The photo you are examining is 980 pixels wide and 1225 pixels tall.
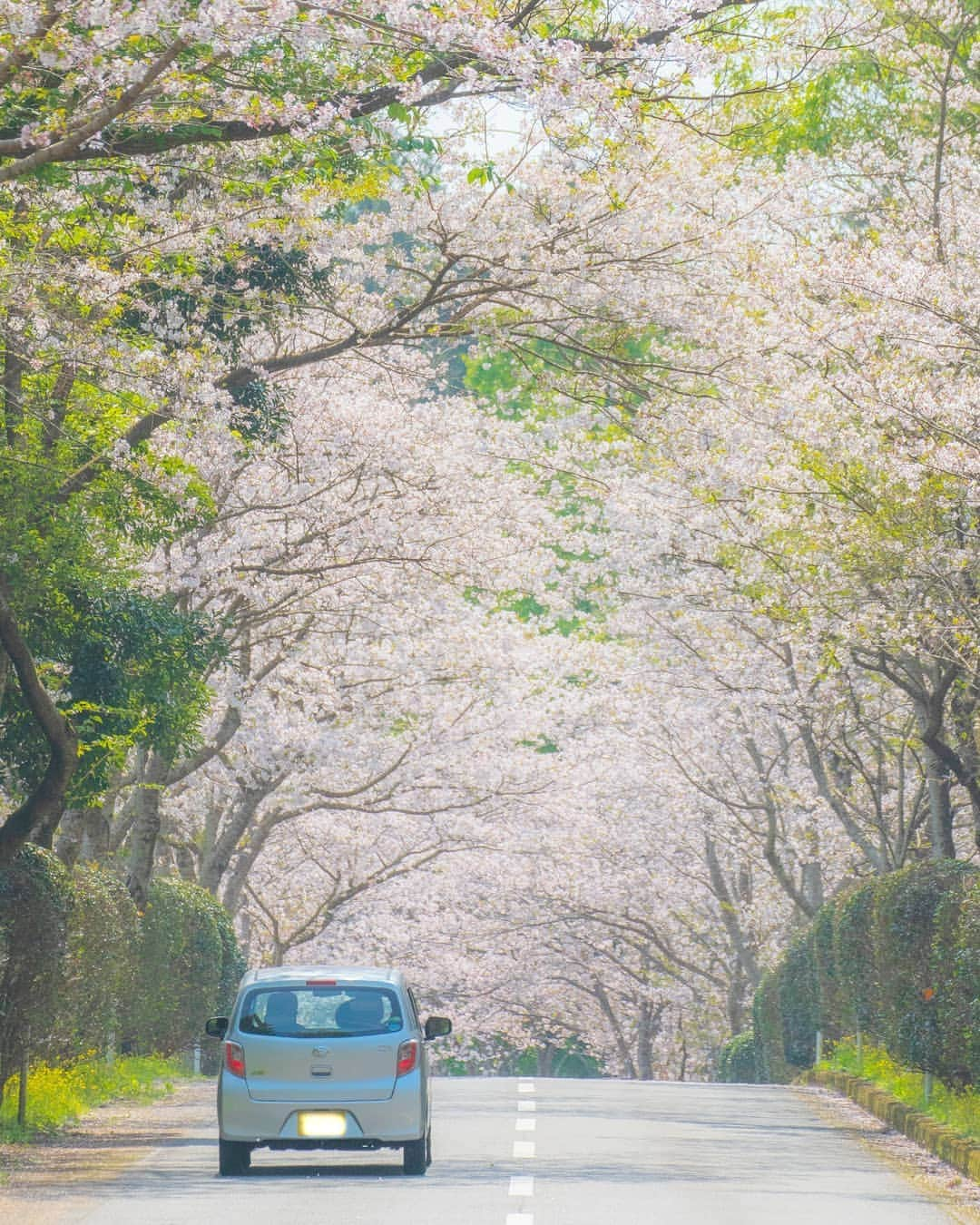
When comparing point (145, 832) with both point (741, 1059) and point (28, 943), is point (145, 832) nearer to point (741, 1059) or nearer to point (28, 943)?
point (28, 943)

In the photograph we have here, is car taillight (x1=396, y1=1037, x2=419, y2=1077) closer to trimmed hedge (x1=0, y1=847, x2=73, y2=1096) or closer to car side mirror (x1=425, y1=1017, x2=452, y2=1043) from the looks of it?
car side mirror (x1=425, y1=1017, x2=452, y2=1043)

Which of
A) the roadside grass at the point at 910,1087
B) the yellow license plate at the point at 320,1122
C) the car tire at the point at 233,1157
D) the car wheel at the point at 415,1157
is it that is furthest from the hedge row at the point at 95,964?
the roadside grass at the point at 910,1087

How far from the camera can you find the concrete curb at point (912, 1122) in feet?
44.6

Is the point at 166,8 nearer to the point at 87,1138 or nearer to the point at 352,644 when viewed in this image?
the point at 87,1138

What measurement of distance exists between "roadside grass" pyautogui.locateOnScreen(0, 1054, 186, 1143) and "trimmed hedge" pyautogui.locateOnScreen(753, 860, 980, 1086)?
736 cm

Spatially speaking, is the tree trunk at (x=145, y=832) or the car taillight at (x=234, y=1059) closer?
the car taillight at (x=234, y=1059)

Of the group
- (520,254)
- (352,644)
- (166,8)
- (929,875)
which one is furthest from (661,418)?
(352,644)

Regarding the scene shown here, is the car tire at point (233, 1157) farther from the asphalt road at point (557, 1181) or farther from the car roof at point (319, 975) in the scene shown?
the car roof at point (319, 975)

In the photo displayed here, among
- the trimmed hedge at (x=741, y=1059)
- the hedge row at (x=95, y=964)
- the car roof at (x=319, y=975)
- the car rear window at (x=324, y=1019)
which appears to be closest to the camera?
the car rear window at (x=324, y=1019)

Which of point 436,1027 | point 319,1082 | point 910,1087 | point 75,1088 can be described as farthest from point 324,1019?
point 910,1087

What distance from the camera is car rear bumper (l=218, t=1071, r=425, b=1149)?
495 inches

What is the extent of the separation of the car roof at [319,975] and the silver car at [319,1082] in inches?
2.0

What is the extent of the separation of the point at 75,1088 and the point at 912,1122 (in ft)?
26.7

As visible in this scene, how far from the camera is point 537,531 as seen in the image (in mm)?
25906
